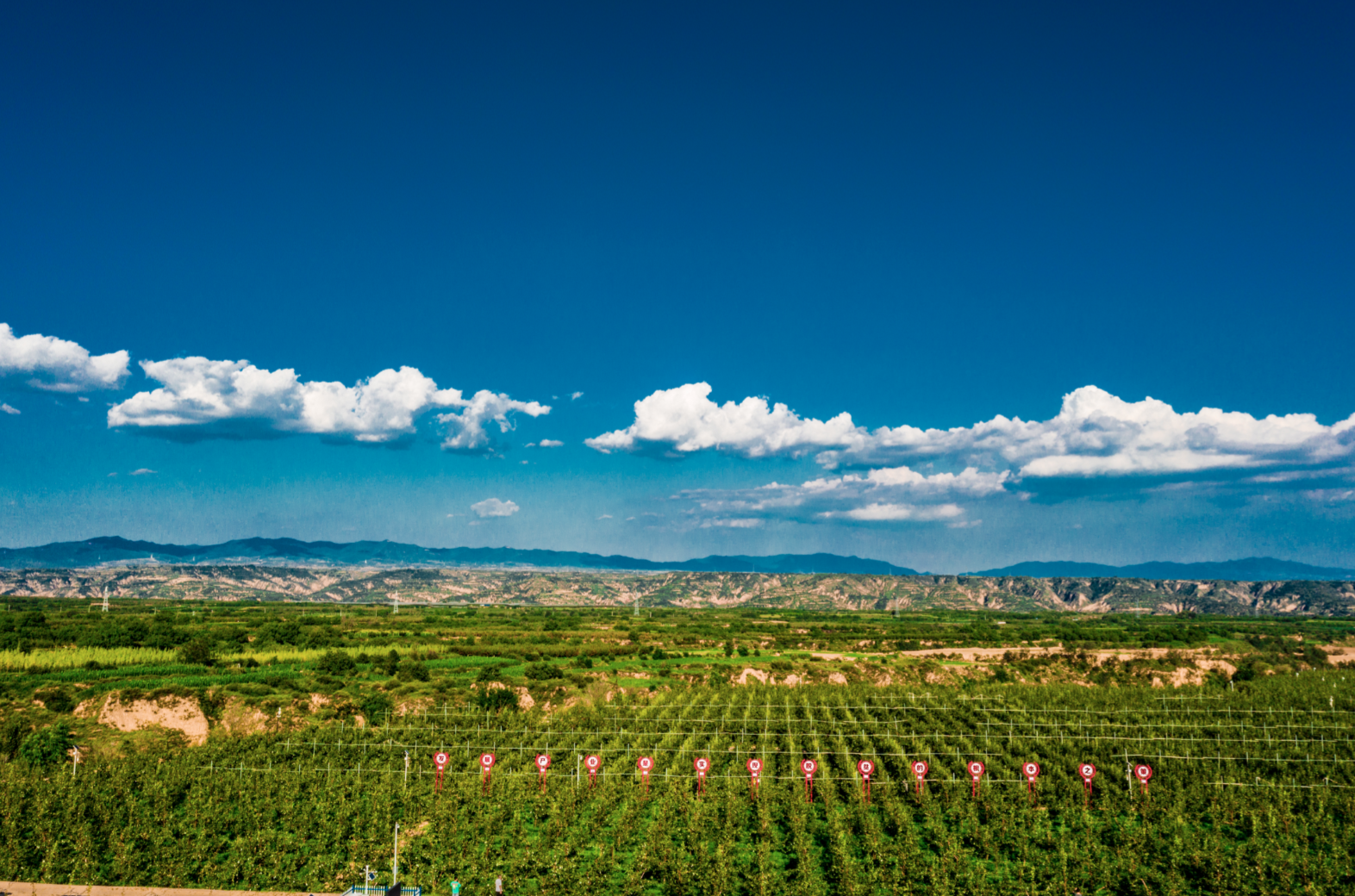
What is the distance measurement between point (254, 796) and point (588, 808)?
16.7 meters

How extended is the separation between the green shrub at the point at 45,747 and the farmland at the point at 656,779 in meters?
0.14

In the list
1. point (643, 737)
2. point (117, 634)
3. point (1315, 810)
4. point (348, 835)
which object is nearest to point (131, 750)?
point (348, 835)

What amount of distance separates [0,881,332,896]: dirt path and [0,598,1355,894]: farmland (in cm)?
80

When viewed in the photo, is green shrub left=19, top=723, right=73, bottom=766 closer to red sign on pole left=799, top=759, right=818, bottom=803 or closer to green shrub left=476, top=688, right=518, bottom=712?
green shrub left=476, top=688, right=518, bottom=712

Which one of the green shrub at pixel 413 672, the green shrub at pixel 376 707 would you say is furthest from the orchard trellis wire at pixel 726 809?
the green shrub at pixel 413 672

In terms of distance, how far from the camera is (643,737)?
2103 inches

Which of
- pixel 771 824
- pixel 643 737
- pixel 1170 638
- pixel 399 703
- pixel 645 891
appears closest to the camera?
pixel 645 891

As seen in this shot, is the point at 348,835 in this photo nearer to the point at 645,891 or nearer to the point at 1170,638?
the point at 645,891

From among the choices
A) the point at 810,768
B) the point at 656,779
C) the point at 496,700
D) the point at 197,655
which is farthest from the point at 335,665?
the point at 810,768

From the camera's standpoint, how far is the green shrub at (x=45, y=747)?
51.2 metres

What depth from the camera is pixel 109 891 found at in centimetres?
2834

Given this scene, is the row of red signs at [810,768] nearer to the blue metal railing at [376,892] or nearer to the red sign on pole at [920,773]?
the red sign on pole at [920,773]

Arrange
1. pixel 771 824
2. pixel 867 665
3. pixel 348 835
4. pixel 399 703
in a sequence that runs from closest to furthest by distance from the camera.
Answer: pixel 348 835 → pixel 771 824 → pixel 399 703 → pixel 867 665

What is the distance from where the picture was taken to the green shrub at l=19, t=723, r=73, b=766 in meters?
51.2
